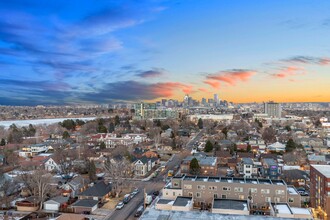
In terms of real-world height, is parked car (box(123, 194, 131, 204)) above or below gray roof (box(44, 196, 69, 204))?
below

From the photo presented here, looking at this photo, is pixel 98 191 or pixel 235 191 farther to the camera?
pixel 98 191

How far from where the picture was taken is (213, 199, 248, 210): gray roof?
12.5 metres

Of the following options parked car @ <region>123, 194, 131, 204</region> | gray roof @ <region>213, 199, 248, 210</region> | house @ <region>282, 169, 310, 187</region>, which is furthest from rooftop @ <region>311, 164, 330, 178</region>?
parked car @ <region>123, 194, 131, 204</region>

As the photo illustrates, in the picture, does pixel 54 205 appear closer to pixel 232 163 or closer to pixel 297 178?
pixel 297 178

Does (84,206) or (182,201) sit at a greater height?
(182,201)

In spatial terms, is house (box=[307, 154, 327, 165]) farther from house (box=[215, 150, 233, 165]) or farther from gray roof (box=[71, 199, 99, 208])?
gray roof (box=[71, 199, 99, 208])

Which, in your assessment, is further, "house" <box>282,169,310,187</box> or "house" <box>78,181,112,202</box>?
"house" <box>282,169,310,187</box>

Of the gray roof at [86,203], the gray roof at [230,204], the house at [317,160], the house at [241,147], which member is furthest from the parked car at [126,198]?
the house at [241,147]

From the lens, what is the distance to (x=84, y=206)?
46.7ft

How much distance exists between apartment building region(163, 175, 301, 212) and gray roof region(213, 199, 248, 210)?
1104 mm

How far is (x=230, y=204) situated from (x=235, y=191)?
1850 mm

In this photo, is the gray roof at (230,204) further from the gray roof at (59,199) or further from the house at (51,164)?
the house at (51,164)

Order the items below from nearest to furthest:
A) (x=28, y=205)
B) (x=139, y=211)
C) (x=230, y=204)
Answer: (x=230, y=204) → (x=139, y=211) → (x=28, y=205)

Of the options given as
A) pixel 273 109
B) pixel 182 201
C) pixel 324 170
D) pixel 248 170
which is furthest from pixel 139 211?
pixel 273 109
